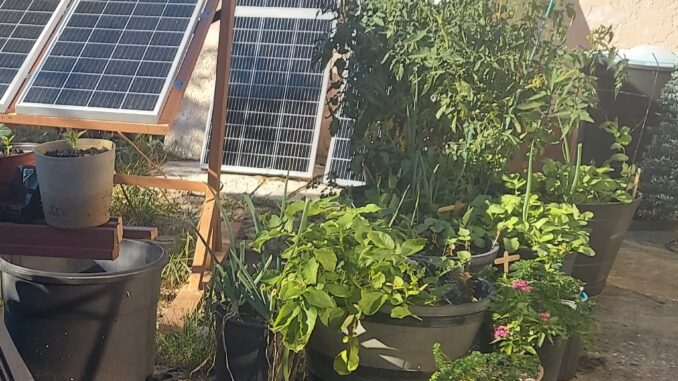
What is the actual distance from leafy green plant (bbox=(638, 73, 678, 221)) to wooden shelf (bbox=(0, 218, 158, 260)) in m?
4.10

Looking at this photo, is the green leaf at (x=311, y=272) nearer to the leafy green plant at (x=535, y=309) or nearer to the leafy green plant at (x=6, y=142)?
the leafy green plant at (x=535, y=309)

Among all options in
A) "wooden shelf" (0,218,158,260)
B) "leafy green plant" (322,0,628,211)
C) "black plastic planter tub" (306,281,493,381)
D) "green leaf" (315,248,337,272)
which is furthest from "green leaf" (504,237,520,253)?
"wooden shelf" (0,218,158,260)

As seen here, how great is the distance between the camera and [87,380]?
2.25 meters

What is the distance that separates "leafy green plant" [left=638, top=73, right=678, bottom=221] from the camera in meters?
4.96

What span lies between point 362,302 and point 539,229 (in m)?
1.16

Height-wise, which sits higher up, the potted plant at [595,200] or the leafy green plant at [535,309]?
the potted plant at [595,200]

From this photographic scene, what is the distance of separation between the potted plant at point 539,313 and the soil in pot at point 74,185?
132cm

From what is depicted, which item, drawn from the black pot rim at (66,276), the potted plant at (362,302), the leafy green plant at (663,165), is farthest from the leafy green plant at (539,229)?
the leafy green plant at (663,165)

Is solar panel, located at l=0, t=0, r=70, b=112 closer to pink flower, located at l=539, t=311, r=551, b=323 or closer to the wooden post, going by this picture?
the wooden post

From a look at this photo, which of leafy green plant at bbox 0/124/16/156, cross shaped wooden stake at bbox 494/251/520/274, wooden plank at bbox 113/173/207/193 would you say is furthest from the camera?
wooden plank at bbox 113/173/207/193

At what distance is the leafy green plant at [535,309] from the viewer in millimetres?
2391

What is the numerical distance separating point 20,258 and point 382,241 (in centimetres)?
124

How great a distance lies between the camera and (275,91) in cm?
536

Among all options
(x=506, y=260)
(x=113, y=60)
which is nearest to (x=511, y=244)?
(x=506, y=260)
